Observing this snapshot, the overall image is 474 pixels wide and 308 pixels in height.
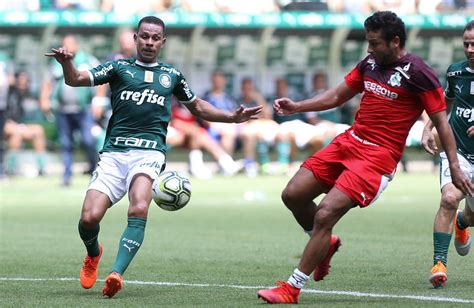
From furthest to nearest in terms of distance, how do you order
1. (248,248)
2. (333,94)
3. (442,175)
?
(248,248) < (442,175) < (333,94)

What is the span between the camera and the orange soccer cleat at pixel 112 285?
8.86m

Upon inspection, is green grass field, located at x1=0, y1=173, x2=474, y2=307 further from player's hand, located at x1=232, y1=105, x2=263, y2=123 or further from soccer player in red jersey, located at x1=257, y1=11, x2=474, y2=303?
player's hand, located at x1=232, y1=105, x2=263, y2=123

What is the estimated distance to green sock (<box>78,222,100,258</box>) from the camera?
9.62 m

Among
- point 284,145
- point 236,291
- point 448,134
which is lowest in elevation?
point 284,145

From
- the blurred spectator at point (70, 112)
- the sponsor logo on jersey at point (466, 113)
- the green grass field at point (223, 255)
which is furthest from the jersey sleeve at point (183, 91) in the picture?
the blurred spectator at point (70, 112)

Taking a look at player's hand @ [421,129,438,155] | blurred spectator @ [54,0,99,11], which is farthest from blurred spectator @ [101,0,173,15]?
player's hand @ [421,129,438,155]

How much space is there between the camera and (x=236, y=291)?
929 cm

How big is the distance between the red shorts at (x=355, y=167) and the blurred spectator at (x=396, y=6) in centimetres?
2104

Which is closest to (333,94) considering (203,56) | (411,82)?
(411,82)

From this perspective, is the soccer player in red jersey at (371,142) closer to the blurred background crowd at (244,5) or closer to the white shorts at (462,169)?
the white shorts at (462,169)

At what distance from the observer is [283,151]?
90.5 ft

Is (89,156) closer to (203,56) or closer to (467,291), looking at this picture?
(203,56)

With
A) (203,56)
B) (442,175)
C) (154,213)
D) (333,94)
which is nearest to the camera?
(333,94)

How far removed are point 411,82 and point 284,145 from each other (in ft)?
61.1
